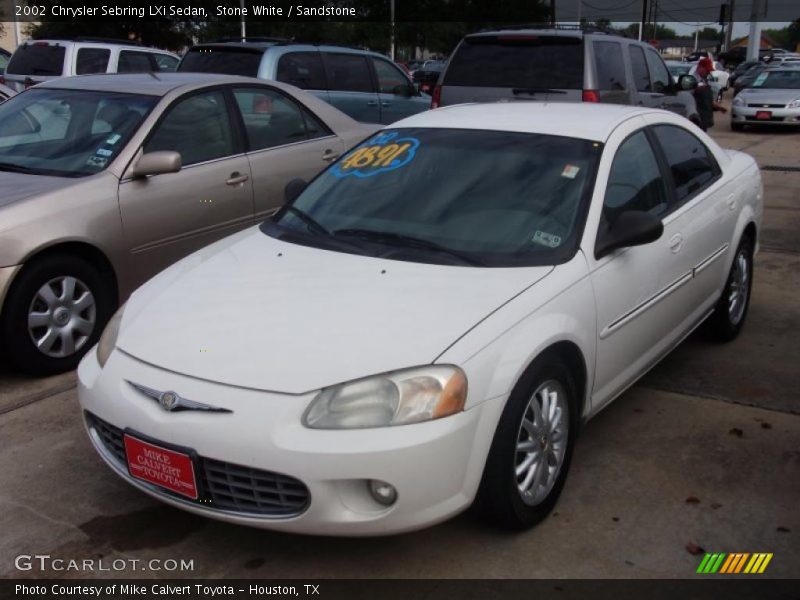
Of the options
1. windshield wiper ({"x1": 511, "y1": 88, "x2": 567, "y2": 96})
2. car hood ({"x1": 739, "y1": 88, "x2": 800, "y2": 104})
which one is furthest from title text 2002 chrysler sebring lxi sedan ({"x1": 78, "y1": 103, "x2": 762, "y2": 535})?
car hood ({"x1": 739, "y1": 88, "x2": 800, "y2": 104})

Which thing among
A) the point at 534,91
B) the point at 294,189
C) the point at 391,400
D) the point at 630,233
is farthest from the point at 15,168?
the point at 534,91

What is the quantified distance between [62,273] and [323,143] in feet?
7.77

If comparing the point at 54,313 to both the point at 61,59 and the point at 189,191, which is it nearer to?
the point at 189,191

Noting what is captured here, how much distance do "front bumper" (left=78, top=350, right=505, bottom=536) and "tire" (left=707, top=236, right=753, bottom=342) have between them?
2706mm

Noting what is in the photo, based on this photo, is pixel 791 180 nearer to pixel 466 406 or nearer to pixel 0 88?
pixel 0 88

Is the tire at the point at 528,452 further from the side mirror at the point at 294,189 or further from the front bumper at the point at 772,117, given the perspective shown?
the front bumper at the point at 772,117

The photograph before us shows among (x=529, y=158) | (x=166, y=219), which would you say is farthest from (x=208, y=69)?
(x=529, y=158)

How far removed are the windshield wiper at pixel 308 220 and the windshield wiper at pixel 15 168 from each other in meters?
1.86

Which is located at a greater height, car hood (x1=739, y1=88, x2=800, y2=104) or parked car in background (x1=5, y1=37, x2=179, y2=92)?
parked car in background (x1=5, y1=37, x2=179, y2=92)

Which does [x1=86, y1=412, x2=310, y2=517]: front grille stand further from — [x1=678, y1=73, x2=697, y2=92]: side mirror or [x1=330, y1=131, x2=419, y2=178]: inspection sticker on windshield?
[x1=678, y1=73, x2=697, y2=92]: side mirror

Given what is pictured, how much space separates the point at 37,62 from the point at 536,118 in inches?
386

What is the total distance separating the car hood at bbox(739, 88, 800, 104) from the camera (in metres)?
18.6

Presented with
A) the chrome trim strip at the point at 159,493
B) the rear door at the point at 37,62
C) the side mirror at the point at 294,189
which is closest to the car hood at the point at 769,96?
the rear door at the point at 37,62

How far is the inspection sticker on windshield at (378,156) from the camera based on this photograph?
4.11 meters
